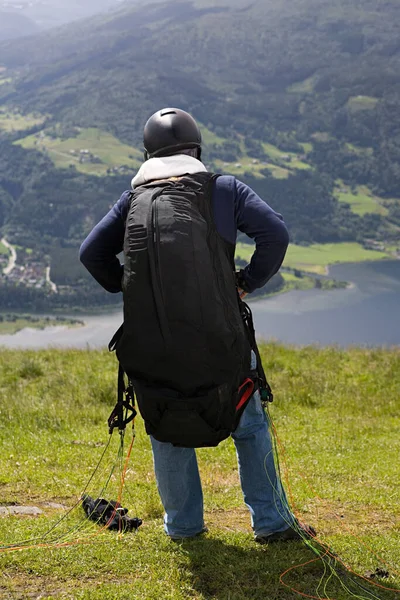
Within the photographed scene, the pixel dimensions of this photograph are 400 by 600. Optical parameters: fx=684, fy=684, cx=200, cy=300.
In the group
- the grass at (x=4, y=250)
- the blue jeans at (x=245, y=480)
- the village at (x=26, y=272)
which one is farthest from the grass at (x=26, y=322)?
the blue jeans at (x=245, y=480)

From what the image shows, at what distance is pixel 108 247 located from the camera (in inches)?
168

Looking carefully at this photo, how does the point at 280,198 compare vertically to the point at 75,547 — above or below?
below

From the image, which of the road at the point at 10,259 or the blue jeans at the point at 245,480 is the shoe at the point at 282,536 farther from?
the road at the point at 10,259

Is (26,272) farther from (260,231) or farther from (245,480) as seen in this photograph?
(260,231)

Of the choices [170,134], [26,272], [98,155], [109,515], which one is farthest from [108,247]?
[98,155]

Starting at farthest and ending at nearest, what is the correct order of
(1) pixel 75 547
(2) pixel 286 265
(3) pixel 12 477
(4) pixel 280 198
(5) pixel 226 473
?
(4) pixel 280 198 → (2) pixel 286 265 → (5) pixel 226 473 → (3) pixel 12 477 → (1) pixel 75 547

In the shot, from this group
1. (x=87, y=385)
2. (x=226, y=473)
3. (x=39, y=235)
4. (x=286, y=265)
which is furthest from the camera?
(x=39, y=235)

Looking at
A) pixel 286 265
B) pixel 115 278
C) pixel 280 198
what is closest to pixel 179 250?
pixel 115 278

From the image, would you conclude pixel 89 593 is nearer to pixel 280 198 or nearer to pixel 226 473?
pixel 226 473

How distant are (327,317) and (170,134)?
10237 centimetres

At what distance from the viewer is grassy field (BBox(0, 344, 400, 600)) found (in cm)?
393

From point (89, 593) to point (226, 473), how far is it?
3.00 meters

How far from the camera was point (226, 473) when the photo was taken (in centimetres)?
661

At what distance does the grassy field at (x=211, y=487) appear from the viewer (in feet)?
12.9
